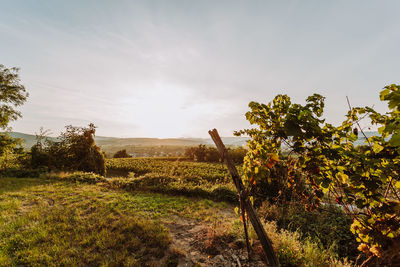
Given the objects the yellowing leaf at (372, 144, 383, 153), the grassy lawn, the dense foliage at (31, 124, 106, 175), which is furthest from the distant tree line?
the yellowing leaf at (372, 144, 383, 153)

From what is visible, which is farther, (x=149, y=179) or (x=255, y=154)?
(x=149, y=179)

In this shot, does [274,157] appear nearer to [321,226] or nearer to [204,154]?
[321,226]

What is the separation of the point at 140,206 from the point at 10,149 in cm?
1663

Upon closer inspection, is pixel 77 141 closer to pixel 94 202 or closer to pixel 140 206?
pixel 94 202

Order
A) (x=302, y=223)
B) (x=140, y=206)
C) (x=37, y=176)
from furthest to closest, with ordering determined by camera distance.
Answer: (x=37, y=176)
(x=140, y=206)
(x=302, y=223)

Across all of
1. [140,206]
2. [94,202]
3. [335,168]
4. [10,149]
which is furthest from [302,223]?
[10,149]

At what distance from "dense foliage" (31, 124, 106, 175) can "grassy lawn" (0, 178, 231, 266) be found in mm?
7148

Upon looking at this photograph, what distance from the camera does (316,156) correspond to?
2.13 m

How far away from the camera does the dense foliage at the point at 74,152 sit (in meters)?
15.7

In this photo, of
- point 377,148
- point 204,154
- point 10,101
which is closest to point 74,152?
point 10,101

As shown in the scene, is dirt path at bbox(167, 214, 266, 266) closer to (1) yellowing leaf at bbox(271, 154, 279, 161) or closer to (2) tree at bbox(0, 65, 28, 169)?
(1) yellowing leaf at bbox(271, 154, 279, 161)

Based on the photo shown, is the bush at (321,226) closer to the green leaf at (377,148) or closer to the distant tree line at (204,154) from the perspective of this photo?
the green leaf at (377,148)

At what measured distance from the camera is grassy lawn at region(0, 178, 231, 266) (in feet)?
12.6

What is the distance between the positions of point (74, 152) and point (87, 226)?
45.3 ft
